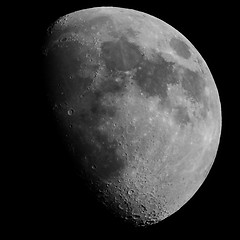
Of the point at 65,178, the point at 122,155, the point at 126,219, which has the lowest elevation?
the point at 126,219

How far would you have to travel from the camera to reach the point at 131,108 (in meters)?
5.14

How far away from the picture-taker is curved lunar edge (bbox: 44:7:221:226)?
5125mm

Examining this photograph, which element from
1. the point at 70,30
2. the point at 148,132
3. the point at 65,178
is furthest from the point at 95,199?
the point at 70,30

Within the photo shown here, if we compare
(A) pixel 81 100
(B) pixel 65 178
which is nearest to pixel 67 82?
(A) pixel 81 100

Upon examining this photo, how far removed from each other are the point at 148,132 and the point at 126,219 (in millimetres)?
1209

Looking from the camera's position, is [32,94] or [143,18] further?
[143,18]

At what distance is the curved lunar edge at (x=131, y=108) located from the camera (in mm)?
5125

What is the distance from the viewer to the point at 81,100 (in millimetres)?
5113

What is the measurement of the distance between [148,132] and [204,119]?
791 millimetres

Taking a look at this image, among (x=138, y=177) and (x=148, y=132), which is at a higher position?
(x=148, y=132)

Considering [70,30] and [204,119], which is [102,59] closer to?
[70,30]

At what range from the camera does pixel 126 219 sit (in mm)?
5777

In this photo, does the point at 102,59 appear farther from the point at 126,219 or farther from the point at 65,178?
the point at 126,219

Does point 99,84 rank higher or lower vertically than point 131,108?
higher
